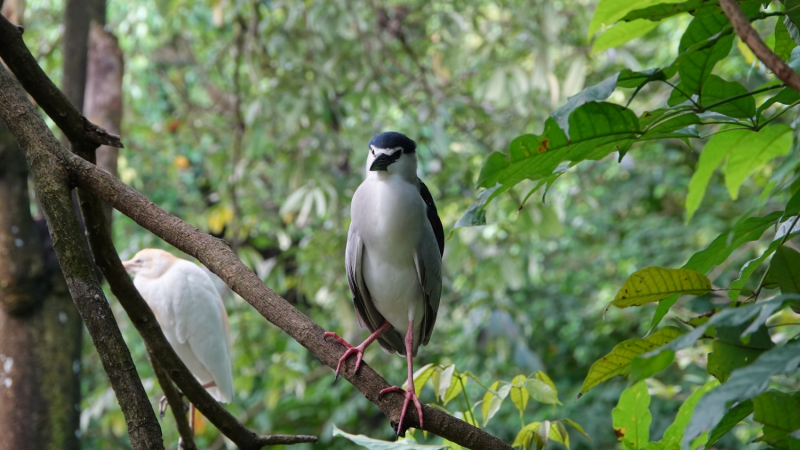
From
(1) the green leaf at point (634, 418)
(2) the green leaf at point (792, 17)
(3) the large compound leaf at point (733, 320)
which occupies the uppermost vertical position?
(2) the green leaf at point (792, 17)

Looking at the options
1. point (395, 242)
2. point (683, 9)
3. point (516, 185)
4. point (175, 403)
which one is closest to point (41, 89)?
point (175, 403)

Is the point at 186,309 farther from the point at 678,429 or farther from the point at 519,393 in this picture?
the point at 678,429

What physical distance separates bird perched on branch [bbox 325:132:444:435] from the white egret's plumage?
0.79 metres

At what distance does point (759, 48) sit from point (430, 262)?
1124 mm

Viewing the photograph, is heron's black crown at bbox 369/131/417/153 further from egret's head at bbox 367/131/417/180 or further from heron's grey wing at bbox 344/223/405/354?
heron's grey wing at bbox 344/223/405/354

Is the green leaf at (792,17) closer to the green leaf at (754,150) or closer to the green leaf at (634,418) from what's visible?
the green leaf at (754,150)

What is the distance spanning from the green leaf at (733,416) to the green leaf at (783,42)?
49cm

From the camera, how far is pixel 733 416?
0.75 metres

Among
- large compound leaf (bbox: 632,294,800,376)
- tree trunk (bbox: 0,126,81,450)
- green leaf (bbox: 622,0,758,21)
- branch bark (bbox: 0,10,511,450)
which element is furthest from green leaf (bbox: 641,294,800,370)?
tree trunk (bbox: 0,126,81,450)

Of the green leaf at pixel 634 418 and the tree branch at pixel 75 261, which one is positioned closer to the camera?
the tree branch at pixel 75 261

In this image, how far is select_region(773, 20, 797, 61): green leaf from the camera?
91 centimetres

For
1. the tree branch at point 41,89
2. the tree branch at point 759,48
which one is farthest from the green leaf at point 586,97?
the tree branch at point 41,89

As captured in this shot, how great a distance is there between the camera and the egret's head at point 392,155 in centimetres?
158

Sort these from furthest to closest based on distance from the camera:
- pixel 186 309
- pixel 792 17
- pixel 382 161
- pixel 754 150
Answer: pixel 186 309
pixel 382 161
pixel 754 150
pixel 792 17
